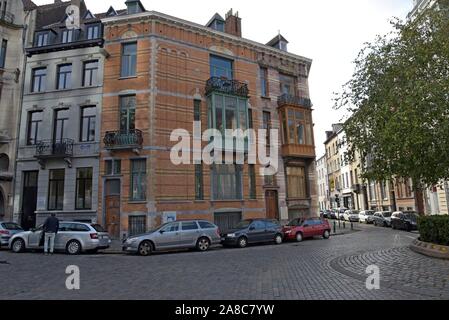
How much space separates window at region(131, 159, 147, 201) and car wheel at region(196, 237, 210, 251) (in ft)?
18.1

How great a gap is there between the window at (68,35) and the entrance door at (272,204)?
57.5 feet

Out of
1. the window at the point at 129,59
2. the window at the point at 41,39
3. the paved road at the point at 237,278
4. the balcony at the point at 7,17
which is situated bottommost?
the paved road at the point at 237,278

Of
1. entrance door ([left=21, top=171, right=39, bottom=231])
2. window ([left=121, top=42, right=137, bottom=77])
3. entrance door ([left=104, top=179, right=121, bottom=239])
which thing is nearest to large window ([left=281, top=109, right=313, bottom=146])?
window ([left=121, top=42, right=137, bottom=77])

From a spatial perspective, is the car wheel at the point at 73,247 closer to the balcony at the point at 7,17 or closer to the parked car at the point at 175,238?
the parked car at the point at 175,238

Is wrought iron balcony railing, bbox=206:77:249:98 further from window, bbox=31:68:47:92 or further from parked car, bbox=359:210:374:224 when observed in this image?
parked car, bbox=359:210:374:224

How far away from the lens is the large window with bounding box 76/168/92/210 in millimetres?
20125

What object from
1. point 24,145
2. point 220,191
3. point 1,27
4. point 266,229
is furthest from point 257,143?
point 1,27

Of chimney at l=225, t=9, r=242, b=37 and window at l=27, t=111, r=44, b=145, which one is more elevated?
chimney at l=225, t=9, r=242, b=37

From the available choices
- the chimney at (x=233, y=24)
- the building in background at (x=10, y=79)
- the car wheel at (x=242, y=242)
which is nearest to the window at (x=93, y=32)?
the building in background at (x=10, y=79)

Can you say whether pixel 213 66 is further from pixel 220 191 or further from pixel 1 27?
pixel 1 27

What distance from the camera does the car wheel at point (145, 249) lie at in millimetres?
14297

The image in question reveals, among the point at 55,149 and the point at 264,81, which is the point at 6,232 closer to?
the point at 55,149

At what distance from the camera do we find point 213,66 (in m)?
23.6

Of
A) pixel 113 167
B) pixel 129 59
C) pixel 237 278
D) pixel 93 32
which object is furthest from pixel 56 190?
pixel 237 278
